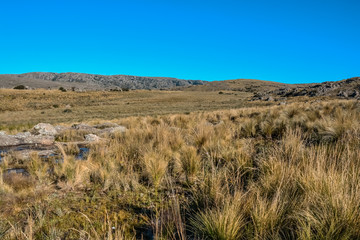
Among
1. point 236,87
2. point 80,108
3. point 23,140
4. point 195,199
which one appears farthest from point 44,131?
point 236,87

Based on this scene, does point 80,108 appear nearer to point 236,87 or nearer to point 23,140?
point 23,140

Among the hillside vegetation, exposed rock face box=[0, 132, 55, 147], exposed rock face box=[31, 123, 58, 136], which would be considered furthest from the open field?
the hillside vegetation

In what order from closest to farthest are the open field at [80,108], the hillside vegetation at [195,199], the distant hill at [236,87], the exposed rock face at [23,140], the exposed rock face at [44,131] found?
the hillside vegetation at [195,199] → the exposed rock face at [23,140] → the exposed rock face at [44,131] → the open field at [80,108] → the distant hill at [236,87]

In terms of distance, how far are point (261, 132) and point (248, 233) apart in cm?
572

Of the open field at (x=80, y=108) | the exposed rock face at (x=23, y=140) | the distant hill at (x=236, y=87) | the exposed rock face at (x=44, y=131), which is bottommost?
the exposed rock face at (x=23, y=140)

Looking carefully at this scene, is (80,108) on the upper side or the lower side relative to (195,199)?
upper

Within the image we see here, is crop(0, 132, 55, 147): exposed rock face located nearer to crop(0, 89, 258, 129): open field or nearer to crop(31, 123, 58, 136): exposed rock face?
crop(31, 123, 58, 136): exposed rock face

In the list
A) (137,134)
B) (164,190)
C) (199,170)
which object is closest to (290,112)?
(137,134)

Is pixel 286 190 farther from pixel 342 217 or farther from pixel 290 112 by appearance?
pixel 290 112

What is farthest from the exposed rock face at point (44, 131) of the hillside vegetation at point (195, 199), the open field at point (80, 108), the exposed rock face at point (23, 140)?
the open field at point (80, 108)

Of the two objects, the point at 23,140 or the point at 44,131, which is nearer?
the point at 23,140

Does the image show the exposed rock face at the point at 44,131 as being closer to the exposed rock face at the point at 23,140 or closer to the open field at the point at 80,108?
the exposed rock face at the point at 23,140

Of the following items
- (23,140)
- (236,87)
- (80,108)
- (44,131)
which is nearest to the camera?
(23,140)

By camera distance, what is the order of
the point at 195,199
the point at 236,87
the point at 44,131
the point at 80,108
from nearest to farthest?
the point at 195,199 < the point at 44,131 < the point at 80,108 < the point at 236,87
